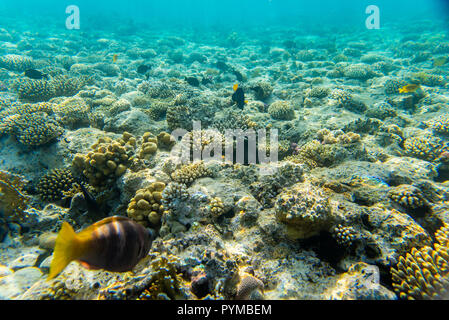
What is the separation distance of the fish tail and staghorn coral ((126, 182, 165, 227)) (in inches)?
67.4

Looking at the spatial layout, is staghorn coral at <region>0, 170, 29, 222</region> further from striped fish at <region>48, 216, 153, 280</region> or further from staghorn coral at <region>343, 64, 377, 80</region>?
staghorn coral at <region>343, 64, 377, 80</region>

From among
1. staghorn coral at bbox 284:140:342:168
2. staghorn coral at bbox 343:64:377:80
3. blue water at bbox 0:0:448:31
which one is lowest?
staghorn coral at bbox 284:140:342:168

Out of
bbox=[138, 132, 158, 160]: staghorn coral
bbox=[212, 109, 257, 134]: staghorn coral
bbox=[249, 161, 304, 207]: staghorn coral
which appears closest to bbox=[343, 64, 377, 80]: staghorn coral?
bbox=[212, 109, 257, 134]: staghorn coral

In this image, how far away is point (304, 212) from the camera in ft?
8.91

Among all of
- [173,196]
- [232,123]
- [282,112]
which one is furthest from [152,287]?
[282,112]

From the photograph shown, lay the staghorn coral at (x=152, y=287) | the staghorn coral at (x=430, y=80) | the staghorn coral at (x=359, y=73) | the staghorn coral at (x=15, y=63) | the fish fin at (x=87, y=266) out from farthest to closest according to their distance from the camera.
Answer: the staghorn coral at (x=15, y=63)
the staghorn coral at (x=359, y=73)
the staghorn coral at (x=430, y=80)
the staghorn coral at (x=152, y=287)
the fish fin at (x=87, y=266)

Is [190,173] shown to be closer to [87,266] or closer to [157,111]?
[87,266]

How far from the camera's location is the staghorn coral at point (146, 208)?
3.40m

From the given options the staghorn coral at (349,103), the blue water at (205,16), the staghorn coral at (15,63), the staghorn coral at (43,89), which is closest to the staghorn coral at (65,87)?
the staghorn coral at (43,89)

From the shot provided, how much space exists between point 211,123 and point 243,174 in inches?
107

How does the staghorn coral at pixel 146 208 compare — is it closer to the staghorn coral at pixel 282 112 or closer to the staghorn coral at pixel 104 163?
the staghorn coral at pixel 104 163

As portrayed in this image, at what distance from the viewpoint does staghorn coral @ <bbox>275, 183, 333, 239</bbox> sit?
2.72 meters

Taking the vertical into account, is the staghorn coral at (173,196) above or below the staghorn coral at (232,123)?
below

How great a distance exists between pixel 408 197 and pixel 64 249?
4895 millimetres
